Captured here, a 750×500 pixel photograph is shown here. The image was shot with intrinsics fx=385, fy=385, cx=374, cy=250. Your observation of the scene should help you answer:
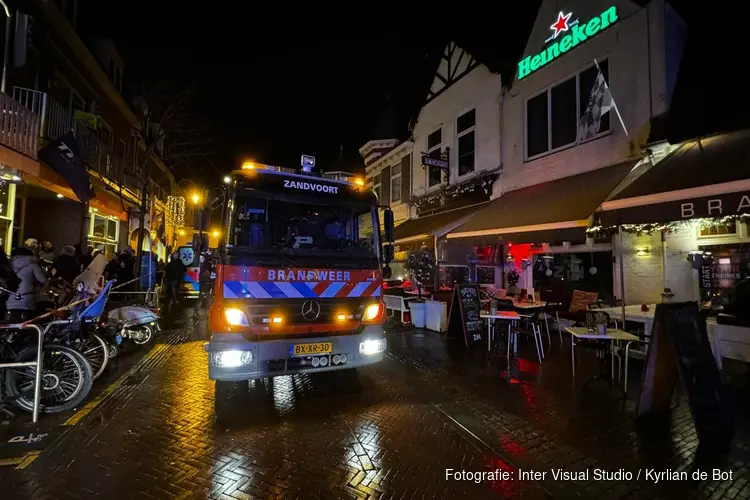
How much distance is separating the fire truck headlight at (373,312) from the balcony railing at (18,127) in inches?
285

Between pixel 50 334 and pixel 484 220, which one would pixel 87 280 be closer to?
pixel 50 334

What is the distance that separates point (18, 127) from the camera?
24.8 ft

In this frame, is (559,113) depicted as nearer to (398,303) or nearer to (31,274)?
(398,303)

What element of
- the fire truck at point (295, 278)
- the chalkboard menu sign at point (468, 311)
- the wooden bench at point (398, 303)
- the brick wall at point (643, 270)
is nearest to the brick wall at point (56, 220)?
the fire truck at point (295, 278)

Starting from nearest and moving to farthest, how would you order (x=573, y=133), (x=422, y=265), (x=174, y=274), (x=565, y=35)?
1. (x=573, y=133)
2. (x=565, y=35)
3. (x=422, y=265)
4. (x=174, y=274)

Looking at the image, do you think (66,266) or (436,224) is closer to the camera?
(66,266)

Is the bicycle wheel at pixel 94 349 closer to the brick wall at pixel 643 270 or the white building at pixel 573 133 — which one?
the white building at pixel 573 133

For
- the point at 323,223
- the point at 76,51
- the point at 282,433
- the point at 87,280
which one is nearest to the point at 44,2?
the point at 76,51

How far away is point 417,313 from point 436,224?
303cm

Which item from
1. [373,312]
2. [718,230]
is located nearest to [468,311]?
[373,312]

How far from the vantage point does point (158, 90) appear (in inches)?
750

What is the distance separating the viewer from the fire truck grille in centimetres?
481

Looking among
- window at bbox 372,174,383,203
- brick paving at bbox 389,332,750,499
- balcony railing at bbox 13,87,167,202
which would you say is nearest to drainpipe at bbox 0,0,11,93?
balcony railing at bbox 13,87,167,202

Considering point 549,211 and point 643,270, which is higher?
point 549,211
